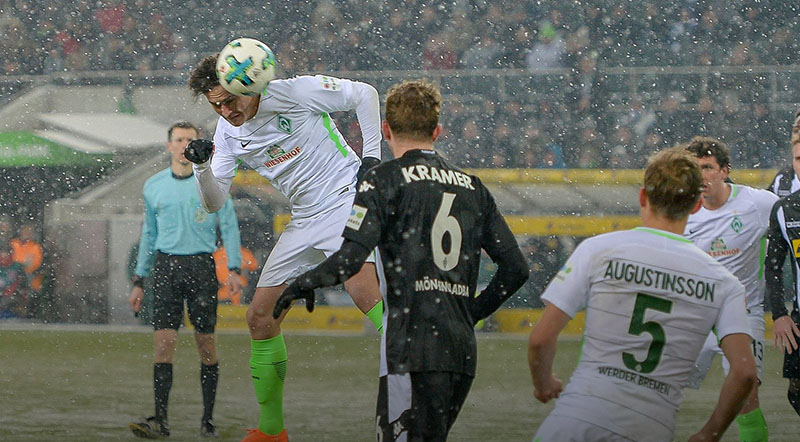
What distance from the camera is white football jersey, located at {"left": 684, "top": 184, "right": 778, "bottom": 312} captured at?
5.46 metres

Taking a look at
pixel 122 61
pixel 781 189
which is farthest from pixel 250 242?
pixel 781 189

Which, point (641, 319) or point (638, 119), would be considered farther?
point (638, 119)

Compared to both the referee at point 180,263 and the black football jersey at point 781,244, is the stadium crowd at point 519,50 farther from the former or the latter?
the black football jersey at point 781,244

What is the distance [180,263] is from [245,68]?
6.02 ft

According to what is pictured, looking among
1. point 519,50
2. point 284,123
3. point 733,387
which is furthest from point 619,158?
point 733,387

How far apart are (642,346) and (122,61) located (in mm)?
13679

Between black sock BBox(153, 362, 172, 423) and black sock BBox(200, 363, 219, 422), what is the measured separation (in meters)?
0.19

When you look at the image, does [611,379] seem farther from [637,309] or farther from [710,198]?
[710,198]

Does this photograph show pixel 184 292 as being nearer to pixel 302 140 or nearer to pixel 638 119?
pixel 302 140

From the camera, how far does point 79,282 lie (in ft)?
41.0

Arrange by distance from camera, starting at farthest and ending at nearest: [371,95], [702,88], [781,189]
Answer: [702,88]
[781,189]
[371,95]

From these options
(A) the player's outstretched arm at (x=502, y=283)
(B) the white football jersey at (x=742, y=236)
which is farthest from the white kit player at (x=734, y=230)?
(A) the player's outstretched arm at (x=502, y=283)

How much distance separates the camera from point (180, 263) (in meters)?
6.32

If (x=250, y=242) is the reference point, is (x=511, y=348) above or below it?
below
